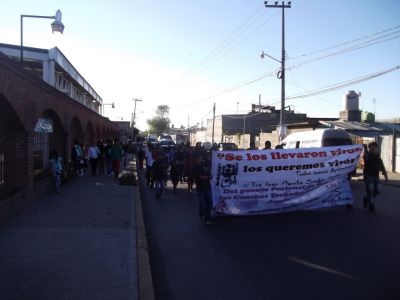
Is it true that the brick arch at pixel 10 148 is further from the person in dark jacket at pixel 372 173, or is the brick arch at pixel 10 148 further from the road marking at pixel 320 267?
the person in dark jacket at pixel 372 173

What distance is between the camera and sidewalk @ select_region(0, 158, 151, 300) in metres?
5.36

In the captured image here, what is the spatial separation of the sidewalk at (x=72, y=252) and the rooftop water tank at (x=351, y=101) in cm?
3684

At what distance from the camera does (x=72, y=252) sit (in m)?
6.94

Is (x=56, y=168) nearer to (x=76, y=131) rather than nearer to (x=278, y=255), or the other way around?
(x=278, y=255)

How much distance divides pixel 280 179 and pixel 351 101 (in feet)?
118

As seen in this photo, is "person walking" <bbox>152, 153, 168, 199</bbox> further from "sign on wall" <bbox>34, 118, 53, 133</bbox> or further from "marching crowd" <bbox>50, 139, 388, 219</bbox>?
"sign on wall" <bbox>34, 118, 53, 133</bbox>

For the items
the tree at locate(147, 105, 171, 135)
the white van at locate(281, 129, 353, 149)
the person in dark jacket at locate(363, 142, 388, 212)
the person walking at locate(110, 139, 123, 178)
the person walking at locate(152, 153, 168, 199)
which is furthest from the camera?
the tree at locate(147, 105, 171, 135)

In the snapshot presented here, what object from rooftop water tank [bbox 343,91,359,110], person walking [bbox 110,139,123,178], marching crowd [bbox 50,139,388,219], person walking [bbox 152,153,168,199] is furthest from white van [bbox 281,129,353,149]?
rooftop water tank [bbox 343,91,359,110]

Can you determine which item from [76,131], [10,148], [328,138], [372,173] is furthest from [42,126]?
[328,138]

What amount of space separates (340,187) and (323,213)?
37.5 inches

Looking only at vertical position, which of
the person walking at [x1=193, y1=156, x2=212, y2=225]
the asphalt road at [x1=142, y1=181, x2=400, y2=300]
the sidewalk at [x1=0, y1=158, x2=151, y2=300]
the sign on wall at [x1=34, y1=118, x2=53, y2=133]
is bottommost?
the asphalt road at [x1=142, y1=181, x2=400, y2=300]

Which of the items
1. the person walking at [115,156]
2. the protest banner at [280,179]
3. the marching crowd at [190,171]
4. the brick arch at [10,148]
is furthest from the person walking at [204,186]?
the person walking at [115,156]

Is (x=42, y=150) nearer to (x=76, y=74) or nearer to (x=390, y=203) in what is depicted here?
(x=390, y=203)

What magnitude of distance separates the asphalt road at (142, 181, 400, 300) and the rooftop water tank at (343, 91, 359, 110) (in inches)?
1368
